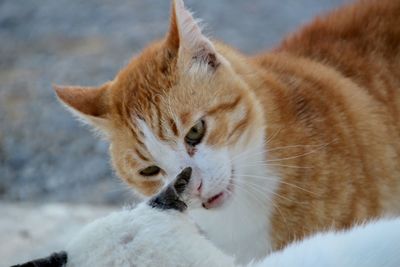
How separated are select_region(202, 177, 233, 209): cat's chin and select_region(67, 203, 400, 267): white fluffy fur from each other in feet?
1.19

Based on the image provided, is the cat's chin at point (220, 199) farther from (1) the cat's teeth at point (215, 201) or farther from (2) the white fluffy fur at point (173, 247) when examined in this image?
(2) the white fluffy fur at point (173, 247)

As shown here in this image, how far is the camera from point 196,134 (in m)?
2.35

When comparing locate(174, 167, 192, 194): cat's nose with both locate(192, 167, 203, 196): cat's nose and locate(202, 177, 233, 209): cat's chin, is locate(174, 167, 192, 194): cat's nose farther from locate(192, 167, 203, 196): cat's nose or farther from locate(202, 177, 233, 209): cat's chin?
locate(202, 177, 233, 209): cat's chin

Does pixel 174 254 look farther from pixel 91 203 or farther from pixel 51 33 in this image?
pixel 51 33

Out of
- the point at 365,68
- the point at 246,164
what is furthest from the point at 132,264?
the point at 365,68

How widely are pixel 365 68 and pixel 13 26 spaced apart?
4.67 meters

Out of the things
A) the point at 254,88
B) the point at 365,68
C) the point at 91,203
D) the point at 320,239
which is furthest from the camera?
the point at 91,203

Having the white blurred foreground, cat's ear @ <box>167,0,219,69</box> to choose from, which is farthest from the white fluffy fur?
the white blurred foreground

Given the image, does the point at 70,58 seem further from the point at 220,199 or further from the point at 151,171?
the point at 220,199

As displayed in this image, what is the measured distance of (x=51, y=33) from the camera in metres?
6.45

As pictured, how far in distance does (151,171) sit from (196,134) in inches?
8.8

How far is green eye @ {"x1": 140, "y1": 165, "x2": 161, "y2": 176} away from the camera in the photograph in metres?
2.42

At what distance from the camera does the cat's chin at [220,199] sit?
2.34 meters

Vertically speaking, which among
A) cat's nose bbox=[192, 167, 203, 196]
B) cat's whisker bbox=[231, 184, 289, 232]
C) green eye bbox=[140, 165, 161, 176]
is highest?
green eye bbox=[140, 165, 161, 176]
